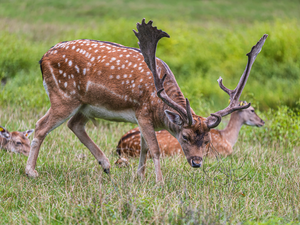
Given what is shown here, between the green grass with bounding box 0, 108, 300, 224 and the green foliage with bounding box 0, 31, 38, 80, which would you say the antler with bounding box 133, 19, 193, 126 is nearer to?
the green grass with bounding box 0, 108, 300, 224

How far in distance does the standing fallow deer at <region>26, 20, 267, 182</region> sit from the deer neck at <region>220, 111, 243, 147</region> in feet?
8.83

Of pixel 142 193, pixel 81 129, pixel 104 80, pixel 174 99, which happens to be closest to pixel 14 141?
pixel 81 129

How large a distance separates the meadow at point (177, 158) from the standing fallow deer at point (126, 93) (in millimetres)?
458

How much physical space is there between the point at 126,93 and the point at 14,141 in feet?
8.94

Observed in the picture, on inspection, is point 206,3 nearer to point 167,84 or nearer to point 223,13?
point 223,13

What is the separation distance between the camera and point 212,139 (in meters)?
7.23

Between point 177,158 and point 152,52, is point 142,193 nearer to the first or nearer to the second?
point 152,52

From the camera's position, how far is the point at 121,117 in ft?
16.8

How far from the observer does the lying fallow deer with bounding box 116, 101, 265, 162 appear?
6590mm

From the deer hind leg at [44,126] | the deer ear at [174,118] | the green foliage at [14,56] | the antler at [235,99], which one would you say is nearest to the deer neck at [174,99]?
the deer ear at [174,118]

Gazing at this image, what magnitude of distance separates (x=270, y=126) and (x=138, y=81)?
379 cm

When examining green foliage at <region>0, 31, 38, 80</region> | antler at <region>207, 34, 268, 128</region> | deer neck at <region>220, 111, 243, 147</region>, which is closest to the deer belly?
antler at <region>207, 34, 268, 128</region>

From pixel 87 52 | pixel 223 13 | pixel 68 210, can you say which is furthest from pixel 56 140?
pixel 223 13

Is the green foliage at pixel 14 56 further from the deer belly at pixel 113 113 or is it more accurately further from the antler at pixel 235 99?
the antler at pixel 235 99
